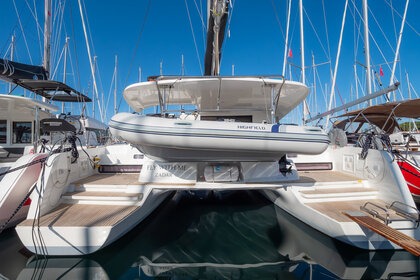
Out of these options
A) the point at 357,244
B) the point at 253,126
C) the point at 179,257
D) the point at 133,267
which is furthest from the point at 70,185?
the point at 357,244

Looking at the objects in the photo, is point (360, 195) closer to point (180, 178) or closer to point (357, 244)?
point (357, 244)

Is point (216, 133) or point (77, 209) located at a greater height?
point (216, 133)

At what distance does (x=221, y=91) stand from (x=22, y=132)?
251 inches

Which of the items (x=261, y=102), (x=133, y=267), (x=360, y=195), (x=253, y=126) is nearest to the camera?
(x=133, y=267)

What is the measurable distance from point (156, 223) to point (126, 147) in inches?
62.9

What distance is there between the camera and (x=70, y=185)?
11.0 ft

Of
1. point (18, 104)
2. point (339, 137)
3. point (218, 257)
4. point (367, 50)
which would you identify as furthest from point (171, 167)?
point (367, 50)

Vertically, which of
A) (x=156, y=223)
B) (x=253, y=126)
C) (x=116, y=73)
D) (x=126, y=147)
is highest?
(x=116, y=73)

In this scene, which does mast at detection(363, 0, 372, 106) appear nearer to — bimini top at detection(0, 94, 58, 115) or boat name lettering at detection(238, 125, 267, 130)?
boat name lettering at detection(238, 125, 267, 130)

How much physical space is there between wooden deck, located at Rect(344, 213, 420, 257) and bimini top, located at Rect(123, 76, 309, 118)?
205cm

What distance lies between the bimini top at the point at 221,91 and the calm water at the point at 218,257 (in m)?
1.97

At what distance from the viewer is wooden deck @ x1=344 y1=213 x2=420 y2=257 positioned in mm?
1922

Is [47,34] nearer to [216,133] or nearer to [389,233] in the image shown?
[216,133]

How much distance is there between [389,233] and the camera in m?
2.18
